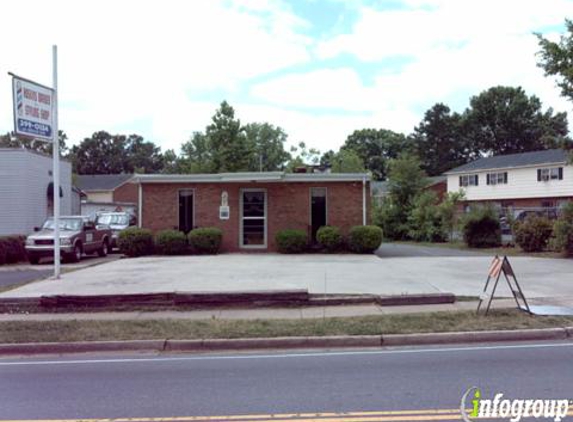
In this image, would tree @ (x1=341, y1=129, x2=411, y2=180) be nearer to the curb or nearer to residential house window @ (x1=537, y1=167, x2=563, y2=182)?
residential house window @ (x1=537, y1=167, x2=563, y2=182)

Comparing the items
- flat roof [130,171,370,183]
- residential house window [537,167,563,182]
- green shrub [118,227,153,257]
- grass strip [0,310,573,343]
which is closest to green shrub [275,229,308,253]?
flat roof [130,171,370,183]

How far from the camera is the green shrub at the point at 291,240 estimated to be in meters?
22.3

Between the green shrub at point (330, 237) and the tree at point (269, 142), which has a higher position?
the tree at point (269, 142)

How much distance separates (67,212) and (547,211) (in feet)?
91.3

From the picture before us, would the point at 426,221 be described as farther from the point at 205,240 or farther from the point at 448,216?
the point at 205,240

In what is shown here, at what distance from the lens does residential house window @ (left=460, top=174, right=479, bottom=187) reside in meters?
51.5

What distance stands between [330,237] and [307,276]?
745cm

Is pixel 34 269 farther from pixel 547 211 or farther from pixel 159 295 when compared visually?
pixel 547 211

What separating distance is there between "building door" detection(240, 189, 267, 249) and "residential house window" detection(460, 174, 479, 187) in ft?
108

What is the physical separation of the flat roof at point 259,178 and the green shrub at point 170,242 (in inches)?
92.7

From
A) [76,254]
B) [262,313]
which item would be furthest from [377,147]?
[262,313]

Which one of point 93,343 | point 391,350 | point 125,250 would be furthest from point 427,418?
point 125,250

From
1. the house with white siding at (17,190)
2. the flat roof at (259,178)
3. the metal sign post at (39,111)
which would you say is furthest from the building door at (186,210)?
the metal sign post at (39,111)

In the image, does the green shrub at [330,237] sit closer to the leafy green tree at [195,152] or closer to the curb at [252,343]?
the curb at [252,343]
